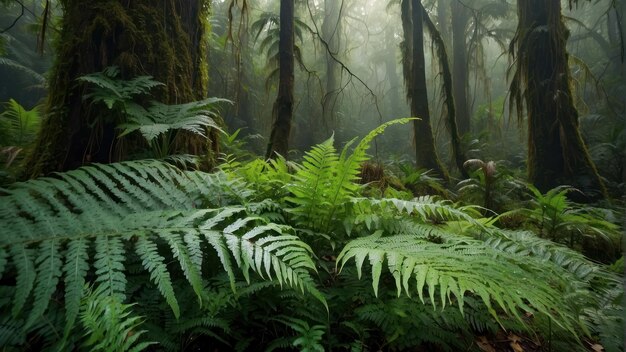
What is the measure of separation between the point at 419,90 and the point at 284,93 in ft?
9.93

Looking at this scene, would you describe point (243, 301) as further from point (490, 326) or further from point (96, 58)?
point (96, 58)

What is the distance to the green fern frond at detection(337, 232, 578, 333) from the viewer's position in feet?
3.51

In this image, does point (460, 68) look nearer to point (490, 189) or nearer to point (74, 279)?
point (490, 189)

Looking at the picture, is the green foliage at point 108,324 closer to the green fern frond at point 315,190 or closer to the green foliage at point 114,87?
the green fern frond at point 315,190

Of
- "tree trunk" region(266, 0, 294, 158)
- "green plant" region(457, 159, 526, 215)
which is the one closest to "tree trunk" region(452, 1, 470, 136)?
"green plant" region(457, 159, 526, 215)

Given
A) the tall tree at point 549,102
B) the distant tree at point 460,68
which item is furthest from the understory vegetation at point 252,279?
the distant tree at point 460,68

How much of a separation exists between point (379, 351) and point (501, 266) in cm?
63

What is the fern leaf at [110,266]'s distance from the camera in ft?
3.28

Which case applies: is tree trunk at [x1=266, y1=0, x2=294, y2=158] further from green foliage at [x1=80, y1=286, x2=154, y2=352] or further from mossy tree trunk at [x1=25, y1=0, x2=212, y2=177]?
green foliage at [x1=80, y1=286, x2=154, y2=352]

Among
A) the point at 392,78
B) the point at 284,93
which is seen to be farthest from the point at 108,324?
the point at 392,78

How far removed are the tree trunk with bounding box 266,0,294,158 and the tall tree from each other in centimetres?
408

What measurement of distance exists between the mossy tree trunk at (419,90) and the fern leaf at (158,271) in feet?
19.3

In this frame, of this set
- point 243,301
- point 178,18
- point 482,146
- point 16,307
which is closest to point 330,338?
point 243,301

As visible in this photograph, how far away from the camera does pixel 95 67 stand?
2.23m
